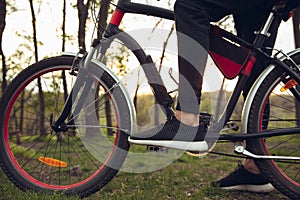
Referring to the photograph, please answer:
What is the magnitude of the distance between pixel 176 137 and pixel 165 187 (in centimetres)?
70

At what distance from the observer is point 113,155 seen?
7.75 feet

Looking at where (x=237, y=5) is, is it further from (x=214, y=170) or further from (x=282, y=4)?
(x=214, y=170)

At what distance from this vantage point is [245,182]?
2701mm

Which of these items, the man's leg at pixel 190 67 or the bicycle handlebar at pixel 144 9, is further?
the bicycle handlebar at pixel 144 9

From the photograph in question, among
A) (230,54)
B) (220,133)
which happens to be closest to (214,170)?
(220,133)

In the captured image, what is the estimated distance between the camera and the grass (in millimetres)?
A: 2473

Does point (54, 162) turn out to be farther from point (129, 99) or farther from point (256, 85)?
point (256, 85)

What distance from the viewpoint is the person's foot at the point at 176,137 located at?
7.17ft

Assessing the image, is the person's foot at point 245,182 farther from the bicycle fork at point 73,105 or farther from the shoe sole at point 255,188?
the bicycle fork at point 73,105

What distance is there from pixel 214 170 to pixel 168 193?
95 cm

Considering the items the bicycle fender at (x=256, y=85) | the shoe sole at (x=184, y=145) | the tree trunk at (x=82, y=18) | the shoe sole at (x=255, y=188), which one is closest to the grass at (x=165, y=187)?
the shoe sole at (x=255, y=188)

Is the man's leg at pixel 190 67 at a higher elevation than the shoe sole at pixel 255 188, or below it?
higher

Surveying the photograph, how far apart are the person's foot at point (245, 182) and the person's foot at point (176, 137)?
0.63m

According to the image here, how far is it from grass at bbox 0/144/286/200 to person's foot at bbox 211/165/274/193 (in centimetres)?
4
